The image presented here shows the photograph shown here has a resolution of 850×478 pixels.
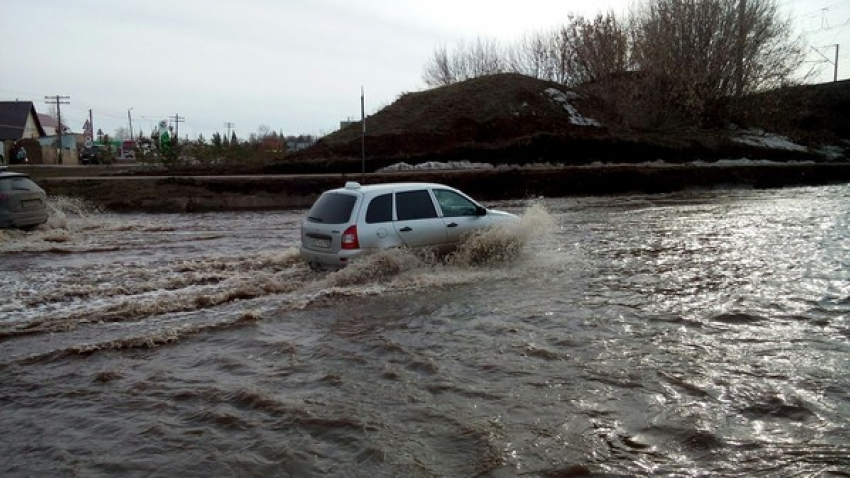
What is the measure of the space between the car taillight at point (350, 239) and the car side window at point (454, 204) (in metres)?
1.90

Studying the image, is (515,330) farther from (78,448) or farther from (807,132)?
(807,132)

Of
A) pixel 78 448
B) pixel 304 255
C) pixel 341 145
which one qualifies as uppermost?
pixel 341 145

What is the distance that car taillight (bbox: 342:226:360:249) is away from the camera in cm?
1030

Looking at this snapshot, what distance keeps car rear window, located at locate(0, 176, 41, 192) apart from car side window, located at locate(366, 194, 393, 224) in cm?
1032

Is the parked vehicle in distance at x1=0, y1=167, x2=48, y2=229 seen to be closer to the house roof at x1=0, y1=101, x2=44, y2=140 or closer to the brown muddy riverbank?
the brown muddy riverbank

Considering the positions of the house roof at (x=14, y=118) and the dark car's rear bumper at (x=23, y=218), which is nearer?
the dark car's rear bumper at (x=23, y=218)

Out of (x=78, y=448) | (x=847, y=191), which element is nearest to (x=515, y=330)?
(x=78, y=448)

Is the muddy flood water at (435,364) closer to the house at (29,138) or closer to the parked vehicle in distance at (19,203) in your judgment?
the parked vehicle in distance at (19,203)

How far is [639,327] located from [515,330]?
1449 millimetres

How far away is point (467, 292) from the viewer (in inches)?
397

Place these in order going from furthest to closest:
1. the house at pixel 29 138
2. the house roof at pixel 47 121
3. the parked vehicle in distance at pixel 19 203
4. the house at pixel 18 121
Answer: the house roof at pixel 47 121 → the house at pixel 18 121 → the house at pixel 29 138 → the parked vehicle in distance at pixel 19 203

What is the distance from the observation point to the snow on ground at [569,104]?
4384 cm

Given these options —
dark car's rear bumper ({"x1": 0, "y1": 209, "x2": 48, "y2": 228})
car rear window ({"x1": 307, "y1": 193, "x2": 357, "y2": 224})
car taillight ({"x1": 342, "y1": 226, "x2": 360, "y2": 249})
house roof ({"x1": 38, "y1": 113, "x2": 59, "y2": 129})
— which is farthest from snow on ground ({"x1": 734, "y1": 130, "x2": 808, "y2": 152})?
house roof ({"x1": 38, "y1": 113, "x2": 59, "y2": 129})

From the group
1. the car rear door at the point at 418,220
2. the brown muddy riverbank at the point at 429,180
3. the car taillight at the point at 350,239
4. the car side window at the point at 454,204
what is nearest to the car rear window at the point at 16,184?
the brown muddy riverbank at the point at 429,180
